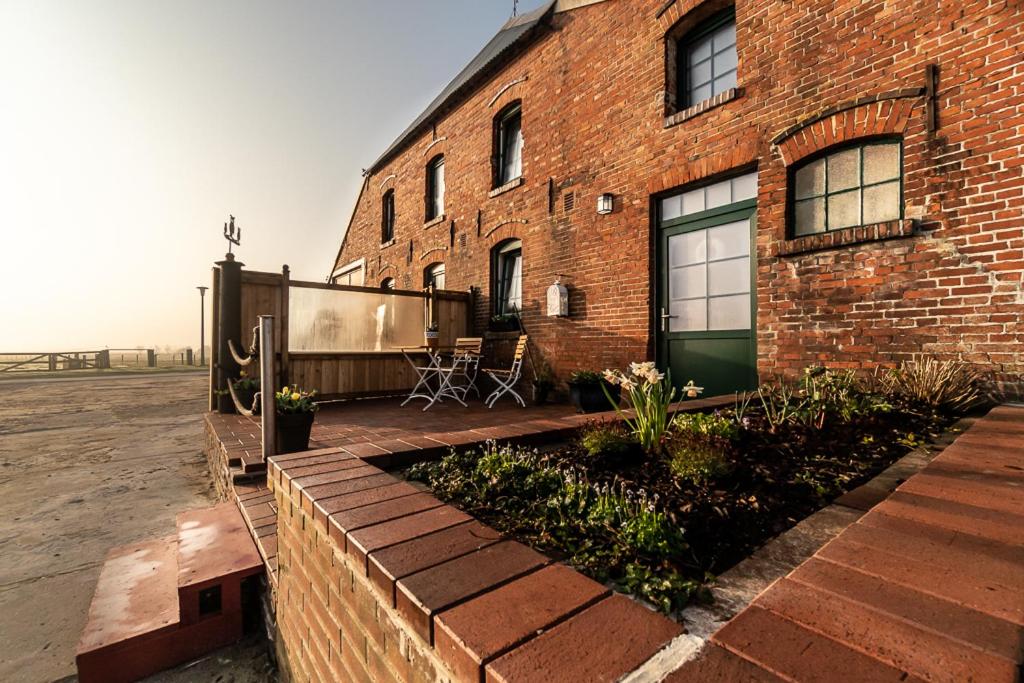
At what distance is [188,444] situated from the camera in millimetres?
5680

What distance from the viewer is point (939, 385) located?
3080 millimetres

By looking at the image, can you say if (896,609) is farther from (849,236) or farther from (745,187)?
(745,187)

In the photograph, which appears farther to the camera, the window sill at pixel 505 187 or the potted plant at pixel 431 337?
the window sill at pixel 505 187

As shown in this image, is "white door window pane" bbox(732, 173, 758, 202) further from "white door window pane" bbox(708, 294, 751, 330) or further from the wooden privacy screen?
the wooden privacy screen

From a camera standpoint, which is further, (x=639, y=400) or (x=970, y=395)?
(x=970, y=395)

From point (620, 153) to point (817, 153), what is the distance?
2200mm

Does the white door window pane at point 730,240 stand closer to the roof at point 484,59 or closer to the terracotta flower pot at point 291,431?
the terracotta flower pot at point 291,431

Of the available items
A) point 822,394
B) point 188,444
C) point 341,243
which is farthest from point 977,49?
point 341,243

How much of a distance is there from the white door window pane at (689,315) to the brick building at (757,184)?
20mm

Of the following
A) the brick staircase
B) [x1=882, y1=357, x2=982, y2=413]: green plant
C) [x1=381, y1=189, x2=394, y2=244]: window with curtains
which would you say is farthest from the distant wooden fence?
[x1=882, y1=357, x2=982, y2=413]: green plant

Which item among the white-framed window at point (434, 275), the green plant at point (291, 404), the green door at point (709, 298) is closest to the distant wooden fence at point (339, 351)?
the white-framed window at point (434, 275)

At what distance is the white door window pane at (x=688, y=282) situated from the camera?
4941 mm

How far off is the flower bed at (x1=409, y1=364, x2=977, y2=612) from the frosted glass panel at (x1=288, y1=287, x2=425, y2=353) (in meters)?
5.00

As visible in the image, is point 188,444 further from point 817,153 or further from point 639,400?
point 817,153
